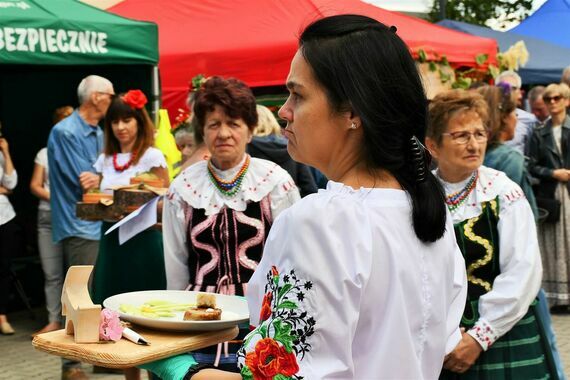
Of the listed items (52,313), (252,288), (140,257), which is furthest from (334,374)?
(52,313)

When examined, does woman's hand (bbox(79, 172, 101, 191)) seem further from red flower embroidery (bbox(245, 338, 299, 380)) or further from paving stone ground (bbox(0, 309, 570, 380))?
red flower embroidery (bbox(245, 338, 299, 380))

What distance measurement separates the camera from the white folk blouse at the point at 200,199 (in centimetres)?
365

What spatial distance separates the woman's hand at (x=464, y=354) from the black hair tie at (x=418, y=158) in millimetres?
1530

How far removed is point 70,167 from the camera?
684 cm

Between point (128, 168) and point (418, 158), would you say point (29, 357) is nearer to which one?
point (128, 168)

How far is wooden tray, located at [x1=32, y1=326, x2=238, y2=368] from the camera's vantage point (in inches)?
75.3

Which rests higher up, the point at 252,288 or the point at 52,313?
the point at 252,288

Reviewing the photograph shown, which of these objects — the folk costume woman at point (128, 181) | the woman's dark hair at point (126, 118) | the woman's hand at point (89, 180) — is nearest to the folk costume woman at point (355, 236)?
the folk costume woman at point (128, 181)

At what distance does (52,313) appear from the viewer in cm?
737

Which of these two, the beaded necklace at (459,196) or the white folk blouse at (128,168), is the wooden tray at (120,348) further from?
the white folk blouse at (128,168)

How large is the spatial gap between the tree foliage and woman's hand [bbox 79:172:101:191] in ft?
57.0

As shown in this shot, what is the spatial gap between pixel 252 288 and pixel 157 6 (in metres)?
9.01

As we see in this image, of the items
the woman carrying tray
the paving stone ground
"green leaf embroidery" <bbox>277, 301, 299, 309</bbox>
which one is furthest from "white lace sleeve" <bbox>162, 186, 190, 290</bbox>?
the paving stone ground

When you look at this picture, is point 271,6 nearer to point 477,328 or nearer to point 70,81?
point 70,81
